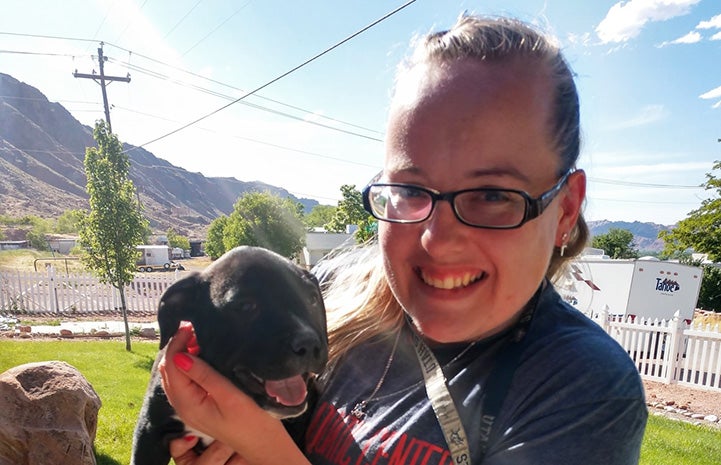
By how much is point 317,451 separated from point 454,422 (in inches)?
21.2

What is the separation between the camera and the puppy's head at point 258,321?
5.13 ft

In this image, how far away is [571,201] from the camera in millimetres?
1381

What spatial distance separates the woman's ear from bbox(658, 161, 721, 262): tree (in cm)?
2562

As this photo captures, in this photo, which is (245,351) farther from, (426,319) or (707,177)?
(707,177)

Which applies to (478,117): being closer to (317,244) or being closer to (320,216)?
(317,244)

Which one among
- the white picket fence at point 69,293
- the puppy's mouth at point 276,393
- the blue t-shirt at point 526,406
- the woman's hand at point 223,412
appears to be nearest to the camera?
the blue t-shirt at point 526,406

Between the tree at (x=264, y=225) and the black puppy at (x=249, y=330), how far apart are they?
32797mm

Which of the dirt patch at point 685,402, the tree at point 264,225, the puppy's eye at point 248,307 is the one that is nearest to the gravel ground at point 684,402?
the dirt patch at point 685,402

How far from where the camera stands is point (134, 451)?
74.6 inches

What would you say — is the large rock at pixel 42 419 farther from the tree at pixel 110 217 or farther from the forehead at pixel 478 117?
the tree at pixel 110 217

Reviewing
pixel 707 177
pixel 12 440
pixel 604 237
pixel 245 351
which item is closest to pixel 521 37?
pixel 245 351

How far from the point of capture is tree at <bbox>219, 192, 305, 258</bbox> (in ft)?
116

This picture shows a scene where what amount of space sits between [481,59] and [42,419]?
494 cm

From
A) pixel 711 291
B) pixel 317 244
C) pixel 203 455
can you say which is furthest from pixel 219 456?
pixel 317 244
